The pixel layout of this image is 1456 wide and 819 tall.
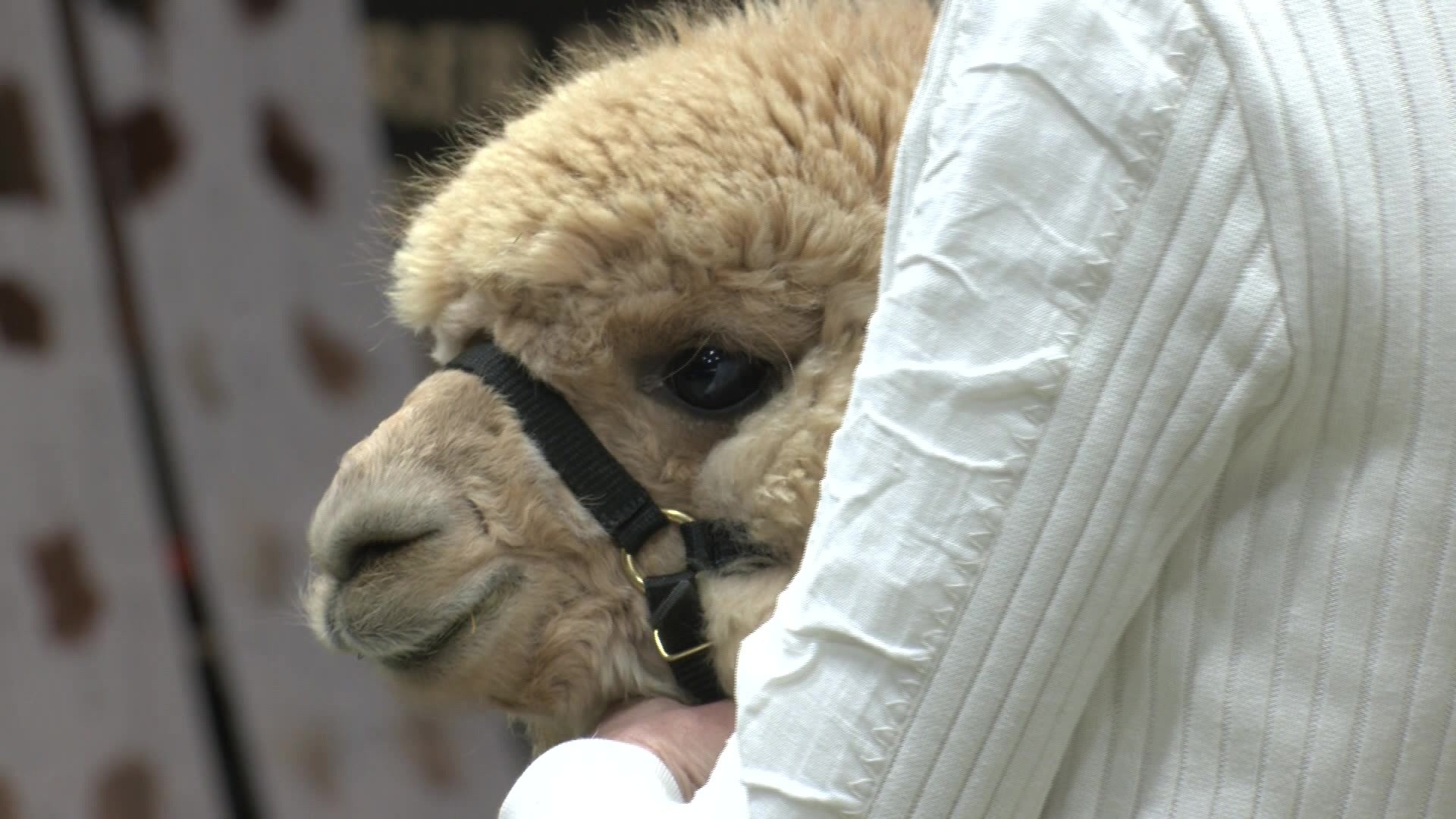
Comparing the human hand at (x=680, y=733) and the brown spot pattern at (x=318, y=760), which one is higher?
the human hand at (x=680, y=733)

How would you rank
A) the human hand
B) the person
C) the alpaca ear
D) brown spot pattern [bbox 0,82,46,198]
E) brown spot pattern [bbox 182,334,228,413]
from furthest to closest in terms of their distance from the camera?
brown spot pattern [bbox 182,334,228,413] < brown spot pattern [bbox 0,82,46,198] < the alpaca ear < the human hand < the person

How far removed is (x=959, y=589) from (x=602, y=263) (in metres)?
0.37

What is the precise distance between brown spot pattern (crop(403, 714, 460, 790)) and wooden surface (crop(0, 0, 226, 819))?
1.03 ft

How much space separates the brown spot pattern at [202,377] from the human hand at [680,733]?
4.61ft

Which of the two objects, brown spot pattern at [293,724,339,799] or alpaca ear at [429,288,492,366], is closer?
alpaca ear at [429,288,492,366]

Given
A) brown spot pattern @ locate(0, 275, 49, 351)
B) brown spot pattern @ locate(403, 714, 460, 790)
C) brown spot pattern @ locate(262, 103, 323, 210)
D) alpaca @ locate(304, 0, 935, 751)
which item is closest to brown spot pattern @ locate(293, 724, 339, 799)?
brown spot pattern @ locate(403, 714, 460, 790)

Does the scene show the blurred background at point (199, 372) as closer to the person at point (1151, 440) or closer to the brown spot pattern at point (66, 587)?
the brown spot pattern at point (66, 587)

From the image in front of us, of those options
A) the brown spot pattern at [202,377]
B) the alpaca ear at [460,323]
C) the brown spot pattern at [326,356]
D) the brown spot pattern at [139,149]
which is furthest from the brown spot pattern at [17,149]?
the alpaca ear at [460,323]

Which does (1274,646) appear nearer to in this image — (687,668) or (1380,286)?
(1380,286)

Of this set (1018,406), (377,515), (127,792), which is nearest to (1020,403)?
(1018,406)

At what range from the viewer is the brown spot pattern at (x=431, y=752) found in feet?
7.14

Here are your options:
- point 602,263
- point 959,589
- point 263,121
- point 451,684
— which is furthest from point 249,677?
point 959,589

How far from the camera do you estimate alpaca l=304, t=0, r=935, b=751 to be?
830 millimetres

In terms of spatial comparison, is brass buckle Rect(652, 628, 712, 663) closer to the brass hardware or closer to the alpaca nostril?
the brass hardware
